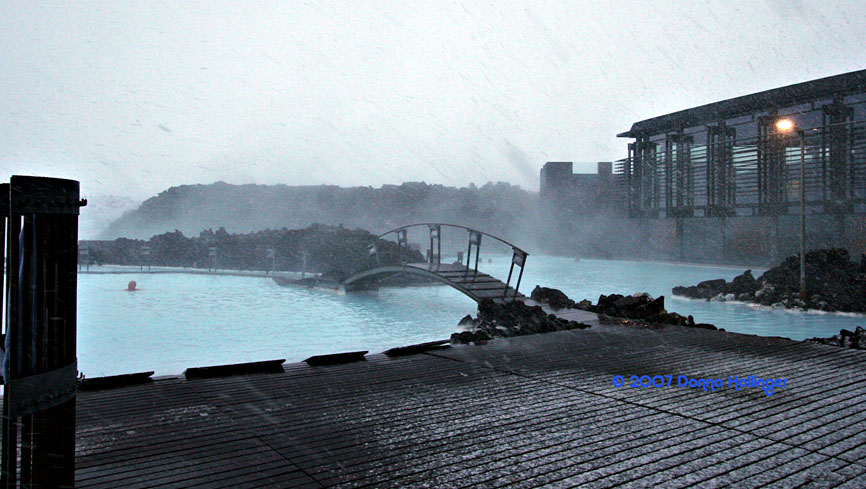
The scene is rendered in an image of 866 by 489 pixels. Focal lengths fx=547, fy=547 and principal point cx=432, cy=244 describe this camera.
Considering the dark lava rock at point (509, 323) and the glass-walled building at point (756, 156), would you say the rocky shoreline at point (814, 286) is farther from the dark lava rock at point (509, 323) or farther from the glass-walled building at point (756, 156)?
the dark lava rock at point (509, 323)

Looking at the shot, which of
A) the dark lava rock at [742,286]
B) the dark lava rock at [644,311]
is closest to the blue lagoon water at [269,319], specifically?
the dark lava rock at [742,286]

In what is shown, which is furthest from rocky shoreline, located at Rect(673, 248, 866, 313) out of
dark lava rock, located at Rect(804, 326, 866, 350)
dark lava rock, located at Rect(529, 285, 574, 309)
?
dark lava rock, located at Rect(804, 326, 866, 350)

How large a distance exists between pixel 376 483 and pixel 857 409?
162 inches

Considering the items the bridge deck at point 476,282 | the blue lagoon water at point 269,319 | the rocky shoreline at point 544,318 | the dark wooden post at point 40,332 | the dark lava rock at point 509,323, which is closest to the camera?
the dark wooden post at point 40,332

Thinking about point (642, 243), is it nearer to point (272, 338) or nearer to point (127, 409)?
point (272, 338)

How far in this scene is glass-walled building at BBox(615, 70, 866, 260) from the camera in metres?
29.3

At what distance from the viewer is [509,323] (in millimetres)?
10398

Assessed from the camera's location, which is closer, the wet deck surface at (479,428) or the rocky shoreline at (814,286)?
the wet deck surface at (479,428)

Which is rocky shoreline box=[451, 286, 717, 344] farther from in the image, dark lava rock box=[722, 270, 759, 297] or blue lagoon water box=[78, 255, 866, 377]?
dark lava rock box=[722, 270, 759, 297]

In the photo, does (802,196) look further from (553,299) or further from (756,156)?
(756,156)

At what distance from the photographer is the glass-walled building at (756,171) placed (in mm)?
29344

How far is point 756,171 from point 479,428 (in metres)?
37.3

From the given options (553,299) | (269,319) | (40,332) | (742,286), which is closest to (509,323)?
(553,299)

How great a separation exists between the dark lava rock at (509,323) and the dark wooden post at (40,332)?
21.0 ft
